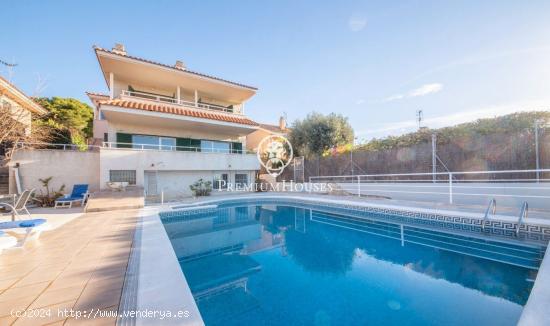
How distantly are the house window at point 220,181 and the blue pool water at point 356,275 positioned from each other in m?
8.19

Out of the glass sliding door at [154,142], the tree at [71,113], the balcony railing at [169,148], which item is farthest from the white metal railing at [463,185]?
the tree at [71,113]

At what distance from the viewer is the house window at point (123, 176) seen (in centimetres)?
1199

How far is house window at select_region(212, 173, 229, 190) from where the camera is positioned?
15859 mm

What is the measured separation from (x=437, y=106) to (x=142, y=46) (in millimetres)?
19280

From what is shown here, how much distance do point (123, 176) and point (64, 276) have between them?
1075 centimetres

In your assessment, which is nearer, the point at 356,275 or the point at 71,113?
the point at 356,275

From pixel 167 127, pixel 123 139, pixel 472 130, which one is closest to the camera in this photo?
pixel 472 130

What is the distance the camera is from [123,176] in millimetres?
12250

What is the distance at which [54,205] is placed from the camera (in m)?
10.5

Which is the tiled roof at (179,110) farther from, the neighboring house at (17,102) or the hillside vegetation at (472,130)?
the hillside vegetation at (472,130)

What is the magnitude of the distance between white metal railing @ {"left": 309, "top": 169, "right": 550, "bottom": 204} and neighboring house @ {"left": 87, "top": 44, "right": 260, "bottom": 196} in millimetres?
9083

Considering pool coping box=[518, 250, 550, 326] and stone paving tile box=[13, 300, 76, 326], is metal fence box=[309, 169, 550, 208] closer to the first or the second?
pool coping box=[518, 250, 550, 326]

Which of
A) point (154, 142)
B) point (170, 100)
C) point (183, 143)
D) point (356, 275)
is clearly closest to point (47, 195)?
point (154, 142)

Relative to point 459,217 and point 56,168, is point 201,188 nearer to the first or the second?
point 56,168
